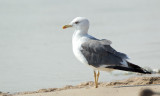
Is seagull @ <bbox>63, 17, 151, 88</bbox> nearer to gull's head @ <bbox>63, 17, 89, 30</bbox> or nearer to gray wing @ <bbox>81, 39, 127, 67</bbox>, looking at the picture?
gray wing @ <bbox>81, 39, 127, 67</bbox>

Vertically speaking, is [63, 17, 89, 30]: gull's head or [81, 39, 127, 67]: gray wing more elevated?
[63, 17, 89, 30]: gull's head

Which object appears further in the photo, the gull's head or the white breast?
the gull's head

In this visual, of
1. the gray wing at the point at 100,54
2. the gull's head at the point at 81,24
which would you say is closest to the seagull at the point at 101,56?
the gray wing at the point at 100,54

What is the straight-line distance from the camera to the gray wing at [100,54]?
4.95m

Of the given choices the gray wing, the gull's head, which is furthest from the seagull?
the gull's head

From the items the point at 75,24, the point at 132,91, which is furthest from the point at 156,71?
the point at 132,91

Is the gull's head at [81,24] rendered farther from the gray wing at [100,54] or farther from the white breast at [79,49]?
the gray wing at [100,54]

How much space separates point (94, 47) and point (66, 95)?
50.1 inches

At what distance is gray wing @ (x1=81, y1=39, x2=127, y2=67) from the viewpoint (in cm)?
495

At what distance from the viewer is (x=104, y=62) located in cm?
496

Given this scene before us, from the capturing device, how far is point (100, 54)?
16.5ft

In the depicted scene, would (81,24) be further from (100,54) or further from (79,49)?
(100,54)

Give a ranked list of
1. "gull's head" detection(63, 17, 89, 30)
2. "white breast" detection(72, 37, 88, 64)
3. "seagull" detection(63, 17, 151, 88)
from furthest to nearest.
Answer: "gull's head" detection(63, 17, 89, 30), "white breast" detection(72, 37, 88, 64), "seagull" detection(63, 17, 151, 88)

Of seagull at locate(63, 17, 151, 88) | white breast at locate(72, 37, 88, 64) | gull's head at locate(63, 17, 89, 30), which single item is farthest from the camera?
gull's head at locate(63, 17, 89, 30)
